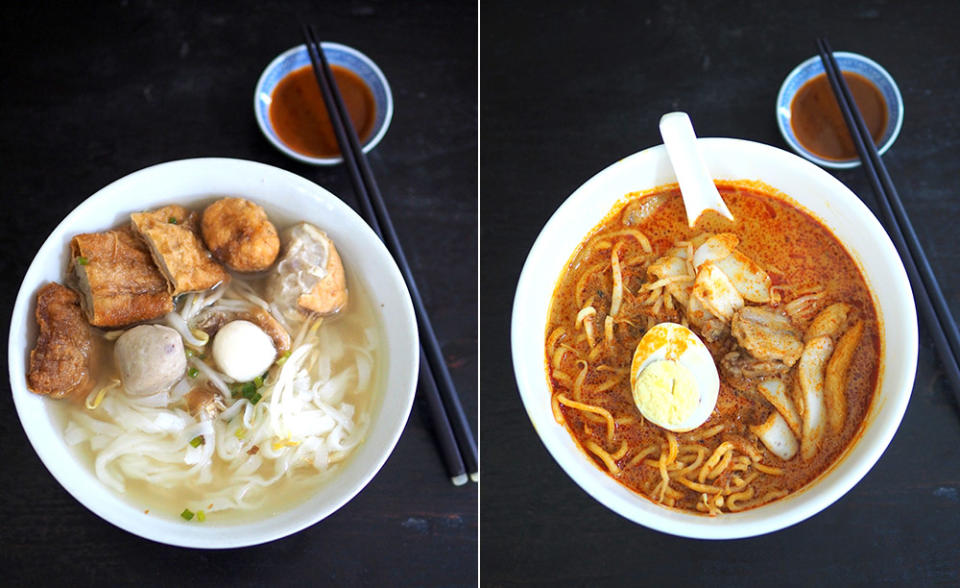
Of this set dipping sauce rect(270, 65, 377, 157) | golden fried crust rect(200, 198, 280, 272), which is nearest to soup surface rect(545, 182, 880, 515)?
golden fried crust rect(200, 198, 280, 272)

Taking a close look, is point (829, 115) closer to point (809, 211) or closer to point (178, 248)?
point (809, 211)

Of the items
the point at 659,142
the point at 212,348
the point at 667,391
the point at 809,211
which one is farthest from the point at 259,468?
the point at 809,211

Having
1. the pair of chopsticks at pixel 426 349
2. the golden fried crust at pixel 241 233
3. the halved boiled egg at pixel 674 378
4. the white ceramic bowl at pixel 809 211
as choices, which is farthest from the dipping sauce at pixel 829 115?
the golden fried crust at pixel 241 233

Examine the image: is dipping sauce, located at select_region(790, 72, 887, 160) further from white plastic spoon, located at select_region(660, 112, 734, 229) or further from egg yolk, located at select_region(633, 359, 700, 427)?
egg yolk, located at select_region(633, 359, 700, 427)

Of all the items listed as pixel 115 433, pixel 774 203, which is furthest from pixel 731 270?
pixel 115 433

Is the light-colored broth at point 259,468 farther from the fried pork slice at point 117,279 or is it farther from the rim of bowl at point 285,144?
the rim of bowl at point 285,144
